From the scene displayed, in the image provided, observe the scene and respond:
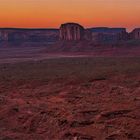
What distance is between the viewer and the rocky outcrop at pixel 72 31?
278 feet

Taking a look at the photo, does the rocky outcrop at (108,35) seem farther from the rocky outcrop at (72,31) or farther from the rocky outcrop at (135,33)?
the rocky outcrop at (72,31)

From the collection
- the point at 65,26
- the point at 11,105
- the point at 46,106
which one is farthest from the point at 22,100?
the point at 65,26

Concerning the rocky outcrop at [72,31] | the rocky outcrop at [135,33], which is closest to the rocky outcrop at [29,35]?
the rocky outcrop at [72,31]

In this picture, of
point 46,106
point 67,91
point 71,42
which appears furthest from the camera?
point 71,42

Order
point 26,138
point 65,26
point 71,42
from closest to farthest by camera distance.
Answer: point 26,138 → point 71,42 → point 65,26

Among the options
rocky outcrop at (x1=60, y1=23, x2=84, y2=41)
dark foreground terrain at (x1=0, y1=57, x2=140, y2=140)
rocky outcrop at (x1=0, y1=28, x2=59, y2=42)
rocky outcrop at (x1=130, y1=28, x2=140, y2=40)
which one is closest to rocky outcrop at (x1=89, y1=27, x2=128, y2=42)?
rocky outcrop at (x1=130, y1=28, x2=140, y2=40)

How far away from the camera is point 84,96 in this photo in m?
18.5

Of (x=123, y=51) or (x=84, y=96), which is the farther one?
(x=123, y=51)

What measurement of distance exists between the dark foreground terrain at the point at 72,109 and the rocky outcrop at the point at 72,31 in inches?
2385

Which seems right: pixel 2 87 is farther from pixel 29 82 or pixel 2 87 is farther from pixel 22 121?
pixel 22 121

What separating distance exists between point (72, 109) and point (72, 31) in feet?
233

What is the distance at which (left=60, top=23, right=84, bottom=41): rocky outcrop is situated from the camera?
84.6 metres

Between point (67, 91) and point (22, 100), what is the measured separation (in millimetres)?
2689

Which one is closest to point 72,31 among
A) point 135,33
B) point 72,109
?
point 135,33
